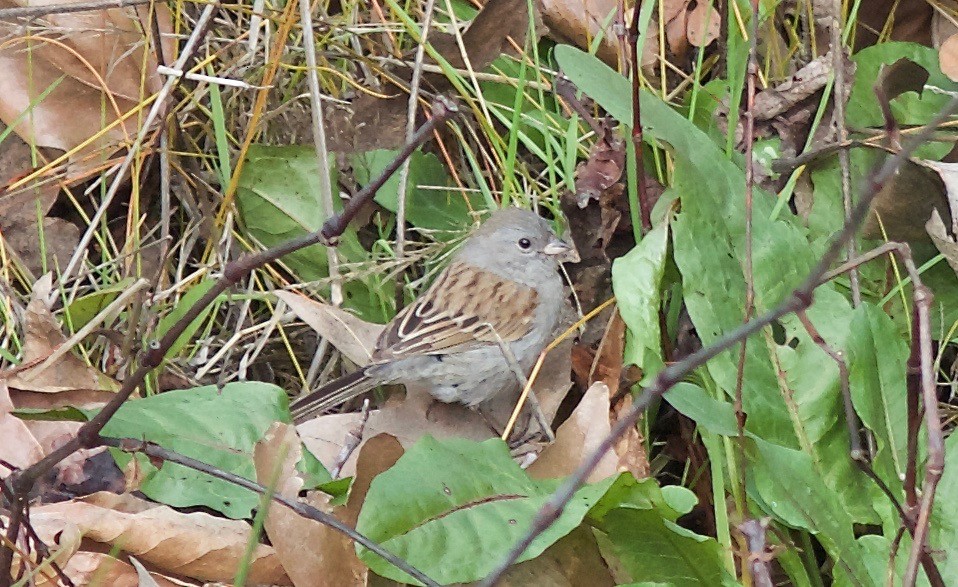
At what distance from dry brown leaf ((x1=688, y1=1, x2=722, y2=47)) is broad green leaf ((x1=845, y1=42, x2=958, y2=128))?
427 mm

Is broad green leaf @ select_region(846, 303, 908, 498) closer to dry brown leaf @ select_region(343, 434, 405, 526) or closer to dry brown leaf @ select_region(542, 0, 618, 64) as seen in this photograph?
dry brown leaf @ select_region(343, 434, 405, 526)

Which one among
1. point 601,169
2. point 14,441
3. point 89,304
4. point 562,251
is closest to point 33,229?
point 89,304

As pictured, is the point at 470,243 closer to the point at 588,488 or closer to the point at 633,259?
the point at 633,259

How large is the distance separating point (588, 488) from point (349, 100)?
63.4 inches

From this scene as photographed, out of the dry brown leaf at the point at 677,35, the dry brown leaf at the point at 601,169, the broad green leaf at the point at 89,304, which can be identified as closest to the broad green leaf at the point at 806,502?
the dry brown leaf at the point at 601,169

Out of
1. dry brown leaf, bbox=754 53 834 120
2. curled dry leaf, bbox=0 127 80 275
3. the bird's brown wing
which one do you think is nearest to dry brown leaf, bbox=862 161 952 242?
dry brown leaf, bbox=754 53 834 120

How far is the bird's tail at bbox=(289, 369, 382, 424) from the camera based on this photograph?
2721 mm

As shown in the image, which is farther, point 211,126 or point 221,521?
point 211,126

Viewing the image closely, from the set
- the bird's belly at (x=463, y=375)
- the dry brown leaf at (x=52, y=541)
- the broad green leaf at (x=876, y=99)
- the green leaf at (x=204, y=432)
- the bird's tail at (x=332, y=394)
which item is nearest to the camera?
the dry brown leaf at (x=52, y=541)

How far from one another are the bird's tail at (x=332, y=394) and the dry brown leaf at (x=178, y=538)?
1.56 feet

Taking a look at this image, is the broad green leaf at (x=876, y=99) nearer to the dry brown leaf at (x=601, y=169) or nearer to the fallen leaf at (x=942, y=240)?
the fallen leaf at (x=942, y=240)

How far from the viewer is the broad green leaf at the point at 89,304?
9.50ft

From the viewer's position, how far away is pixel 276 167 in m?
3.19

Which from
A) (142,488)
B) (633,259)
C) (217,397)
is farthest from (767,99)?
(142,488)
